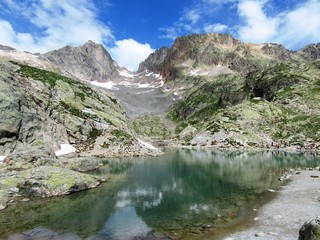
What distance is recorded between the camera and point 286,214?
38.0m

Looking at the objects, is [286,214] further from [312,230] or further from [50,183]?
[50,183]

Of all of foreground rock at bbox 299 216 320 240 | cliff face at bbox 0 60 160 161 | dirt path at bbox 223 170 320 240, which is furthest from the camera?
cliff face at bbox 0 60 160 161

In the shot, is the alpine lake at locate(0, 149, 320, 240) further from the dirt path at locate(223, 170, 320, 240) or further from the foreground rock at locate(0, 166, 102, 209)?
the foreground rock at locate(0, 166, 102, 209)

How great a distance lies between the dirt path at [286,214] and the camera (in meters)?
31.2

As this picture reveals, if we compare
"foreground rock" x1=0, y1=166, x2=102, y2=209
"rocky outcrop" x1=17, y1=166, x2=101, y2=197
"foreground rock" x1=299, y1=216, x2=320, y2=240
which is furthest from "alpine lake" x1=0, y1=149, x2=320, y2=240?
"foreground rock" x1=299, y1=216, x2=320, y2=240

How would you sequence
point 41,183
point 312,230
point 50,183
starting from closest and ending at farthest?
point 312,230 < point 41,183 < point 50,183

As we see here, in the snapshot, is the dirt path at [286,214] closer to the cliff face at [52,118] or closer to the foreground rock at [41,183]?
the foreground rock at [41,183]

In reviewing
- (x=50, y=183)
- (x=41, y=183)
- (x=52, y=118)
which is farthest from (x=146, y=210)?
(x=52, y=118)

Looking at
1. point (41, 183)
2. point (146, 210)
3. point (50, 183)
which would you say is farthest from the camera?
point (50, 183)

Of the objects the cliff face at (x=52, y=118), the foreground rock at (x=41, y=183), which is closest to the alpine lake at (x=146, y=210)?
the foreground rock at (x=41, y=183)

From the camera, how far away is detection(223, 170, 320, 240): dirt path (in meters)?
31.2

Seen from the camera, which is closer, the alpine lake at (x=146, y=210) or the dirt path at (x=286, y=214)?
the dirt path at (x=286, y=214)

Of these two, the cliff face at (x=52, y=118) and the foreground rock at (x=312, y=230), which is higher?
the cliff face at (x=52, y=118)

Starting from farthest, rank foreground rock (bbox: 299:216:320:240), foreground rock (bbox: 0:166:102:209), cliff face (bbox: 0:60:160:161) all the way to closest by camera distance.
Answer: cliff face (bbox: 0:60:160:161)
foreground rock (bbox: 0:166:102:209)
foreground rock (bbox: 299:216:320:240)
